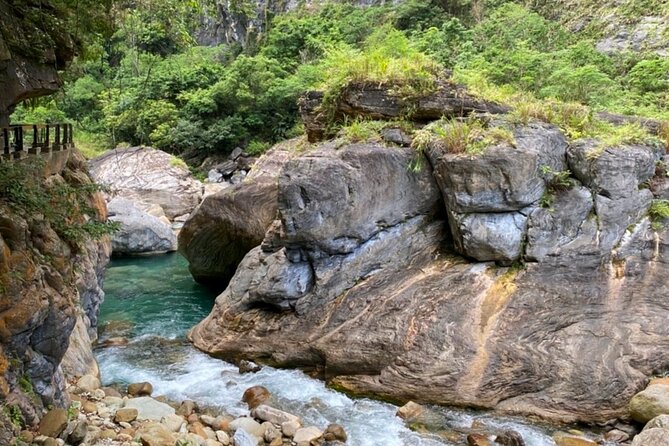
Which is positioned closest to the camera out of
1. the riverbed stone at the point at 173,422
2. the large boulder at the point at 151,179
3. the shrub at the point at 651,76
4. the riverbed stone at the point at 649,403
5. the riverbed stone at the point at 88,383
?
the riverbed stone at the point at 173,422

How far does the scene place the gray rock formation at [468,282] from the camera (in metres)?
9.01

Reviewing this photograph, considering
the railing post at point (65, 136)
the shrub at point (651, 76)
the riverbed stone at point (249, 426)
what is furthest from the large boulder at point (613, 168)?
the shrub at point (651, 76)

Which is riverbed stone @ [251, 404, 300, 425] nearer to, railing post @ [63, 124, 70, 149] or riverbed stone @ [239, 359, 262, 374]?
riverbed stone @ [239, 359, 262, 374]

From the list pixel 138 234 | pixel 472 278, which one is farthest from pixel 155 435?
pixel 138 234

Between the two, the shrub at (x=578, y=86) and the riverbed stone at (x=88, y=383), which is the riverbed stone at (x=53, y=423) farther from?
the shrub at (x=578, y=86)

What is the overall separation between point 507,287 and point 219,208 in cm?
829

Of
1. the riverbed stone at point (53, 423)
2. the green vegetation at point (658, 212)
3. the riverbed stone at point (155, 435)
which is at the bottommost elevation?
the riverbed stone at point (155, 435)

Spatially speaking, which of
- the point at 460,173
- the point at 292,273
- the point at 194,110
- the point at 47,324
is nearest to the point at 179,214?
the point at 194,110

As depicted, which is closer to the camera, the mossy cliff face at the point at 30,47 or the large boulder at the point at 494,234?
the mossy cliff face at the point at 30,47

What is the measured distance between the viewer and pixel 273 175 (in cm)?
1470

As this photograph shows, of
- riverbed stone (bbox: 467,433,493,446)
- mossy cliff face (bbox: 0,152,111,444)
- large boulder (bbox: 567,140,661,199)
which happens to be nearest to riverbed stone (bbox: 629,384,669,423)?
riverbed stone (bbox: 467,433,493,446)

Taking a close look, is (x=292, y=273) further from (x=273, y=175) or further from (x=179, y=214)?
(x=179, y=214)

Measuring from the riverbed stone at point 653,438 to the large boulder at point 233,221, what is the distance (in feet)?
31.4

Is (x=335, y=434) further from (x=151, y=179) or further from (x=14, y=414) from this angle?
(x=151, y=179)
